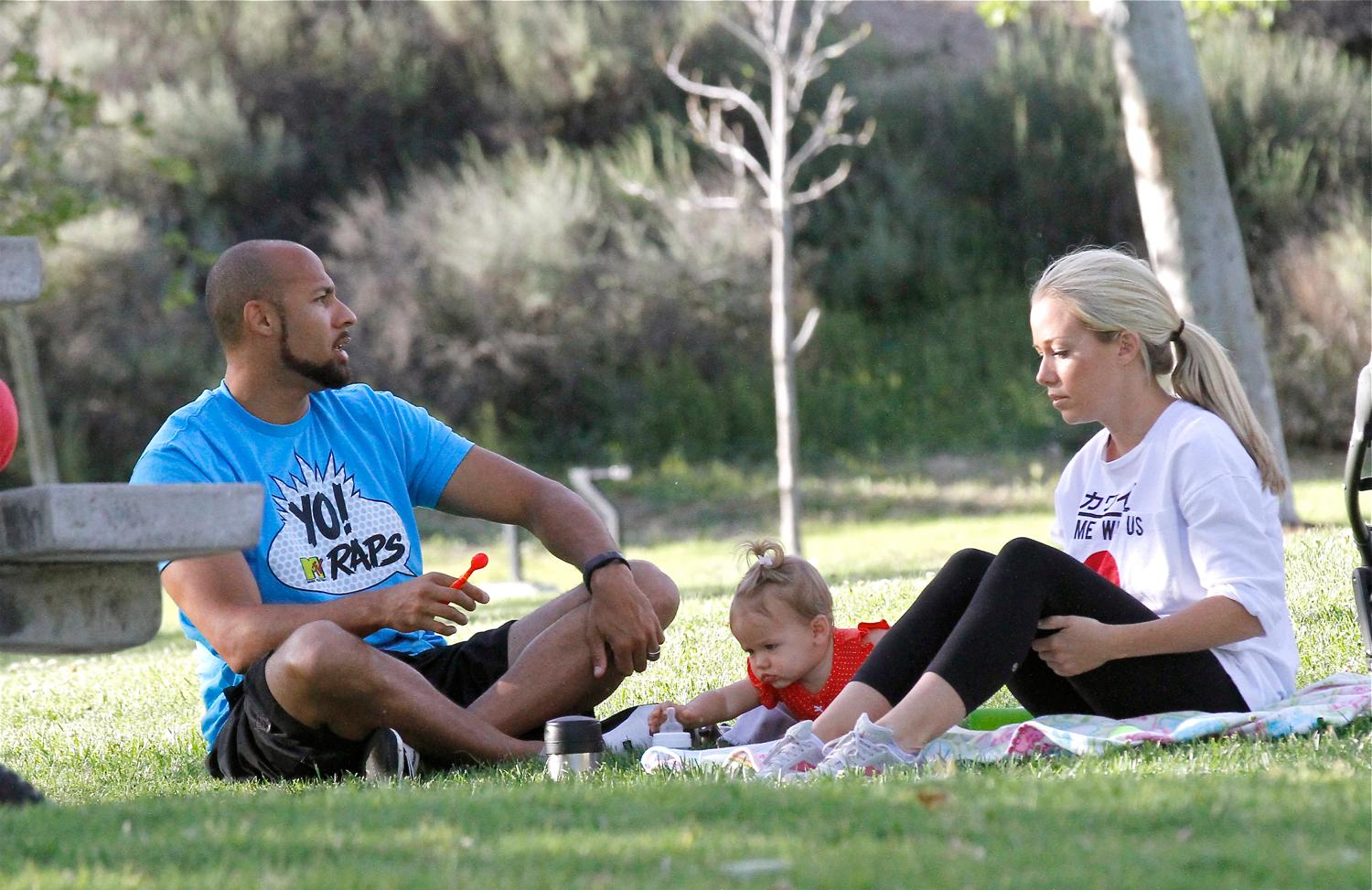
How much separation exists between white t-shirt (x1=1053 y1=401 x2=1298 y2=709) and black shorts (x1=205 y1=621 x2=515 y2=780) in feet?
5.65

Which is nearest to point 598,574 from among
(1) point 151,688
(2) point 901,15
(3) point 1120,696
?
(3) point 1120,696

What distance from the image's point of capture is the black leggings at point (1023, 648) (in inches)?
152

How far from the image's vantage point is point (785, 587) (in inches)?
177

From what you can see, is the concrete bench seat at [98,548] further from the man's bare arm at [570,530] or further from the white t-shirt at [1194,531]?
the white t-shirt at [1194,531]

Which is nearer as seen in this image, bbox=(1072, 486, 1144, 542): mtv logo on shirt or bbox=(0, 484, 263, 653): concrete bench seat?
bbox=(0, 484, 263, 653): concrete bench seat

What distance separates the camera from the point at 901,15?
28.9 metres

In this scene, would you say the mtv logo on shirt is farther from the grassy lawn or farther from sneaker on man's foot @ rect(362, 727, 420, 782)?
sneaker on man's foot @ rect(362, 727, 420, 782)

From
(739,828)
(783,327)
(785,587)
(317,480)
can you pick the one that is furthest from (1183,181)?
(739,828)

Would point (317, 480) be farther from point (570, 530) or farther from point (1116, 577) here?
point (1116, 577)

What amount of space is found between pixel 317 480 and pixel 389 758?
876mm

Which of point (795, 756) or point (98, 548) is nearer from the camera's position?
point (98, 548)

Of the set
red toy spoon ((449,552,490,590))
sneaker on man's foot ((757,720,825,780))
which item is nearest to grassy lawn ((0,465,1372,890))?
sneaker on man's foot ((757,720,825,780))

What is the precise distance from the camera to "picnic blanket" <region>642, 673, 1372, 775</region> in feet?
12.9

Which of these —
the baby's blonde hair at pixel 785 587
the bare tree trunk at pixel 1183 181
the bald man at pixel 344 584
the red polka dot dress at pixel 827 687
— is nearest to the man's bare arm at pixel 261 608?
the bald man at pixel 344 584
